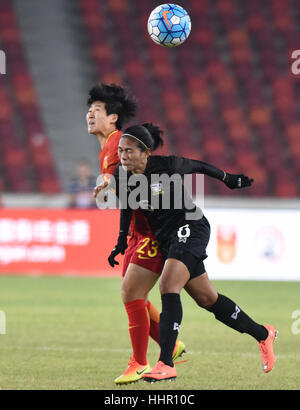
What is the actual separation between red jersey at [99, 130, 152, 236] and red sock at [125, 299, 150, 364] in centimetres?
47

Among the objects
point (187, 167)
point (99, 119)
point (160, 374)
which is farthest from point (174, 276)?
point (99, 119)

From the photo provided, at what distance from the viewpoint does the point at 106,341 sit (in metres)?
6.89

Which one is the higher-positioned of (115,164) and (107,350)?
(115,164)

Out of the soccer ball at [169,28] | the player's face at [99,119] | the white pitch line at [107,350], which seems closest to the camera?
the player's face at [99,119]

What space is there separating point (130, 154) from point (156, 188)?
272 mm

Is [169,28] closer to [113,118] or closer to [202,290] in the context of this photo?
[113,118]

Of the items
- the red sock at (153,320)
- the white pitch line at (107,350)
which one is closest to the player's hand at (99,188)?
the red sock at (153,320)

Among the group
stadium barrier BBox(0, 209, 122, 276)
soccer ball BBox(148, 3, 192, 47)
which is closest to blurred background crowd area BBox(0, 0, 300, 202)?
stadium barrier BBox(0, 209, 122, 276)

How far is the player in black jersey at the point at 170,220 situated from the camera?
5070 millimetres

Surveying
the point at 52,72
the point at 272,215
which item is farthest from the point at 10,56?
the point at 272,215

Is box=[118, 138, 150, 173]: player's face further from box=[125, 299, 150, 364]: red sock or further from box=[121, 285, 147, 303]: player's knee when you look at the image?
box=[125, 299, 150, 364]: red sock

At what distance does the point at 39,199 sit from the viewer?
1424 centimetres

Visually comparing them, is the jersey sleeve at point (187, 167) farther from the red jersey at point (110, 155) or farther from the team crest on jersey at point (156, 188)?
the red jersey at point (110, 155)

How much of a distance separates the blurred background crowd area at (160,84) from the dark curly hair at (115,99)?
10.9m
